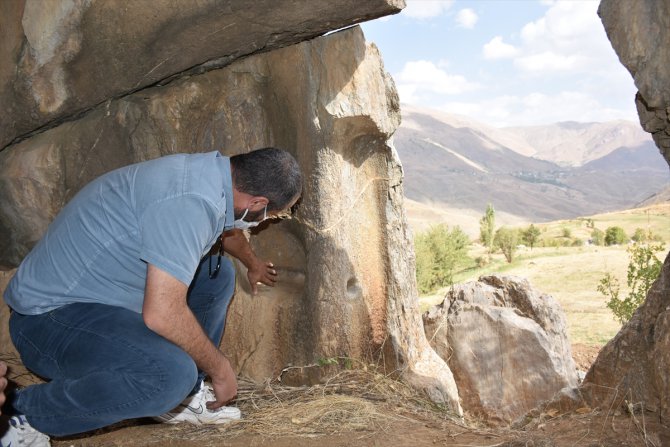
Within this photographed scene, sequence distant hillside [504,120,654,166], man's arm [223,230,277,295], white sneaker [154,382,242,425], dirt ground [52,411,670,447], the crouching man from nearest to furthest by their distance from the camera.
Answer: the crouching man, dirt ground [52,411,670,447], white sneaker [154,382,242,425], man's arm [223,230,277,295], distant hillside [504,120,654,166]

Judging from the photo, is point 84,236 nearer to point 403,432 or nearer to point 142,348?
point 142,348

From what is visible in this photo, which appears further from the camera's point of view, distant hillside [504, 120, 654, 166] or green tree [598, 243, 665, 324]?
distant hillside [504, 120, 654, 166]

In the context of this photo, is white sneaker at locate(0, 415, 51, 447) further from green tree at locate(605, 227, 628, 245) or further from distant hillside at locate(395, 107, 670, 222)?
distant hillside at locate(395, 107, 670, 222)

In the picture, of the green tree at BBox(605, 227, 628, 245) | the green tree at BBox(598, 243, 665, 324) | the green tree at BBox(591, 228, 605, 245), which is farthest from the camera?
the green tree at BBox(591, 228, 605, 245)

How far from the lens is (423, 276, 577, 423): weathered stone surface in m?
6.38

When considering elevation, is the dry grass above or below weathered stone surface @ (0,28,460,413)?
below

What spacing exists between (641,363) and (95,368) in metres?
2.80

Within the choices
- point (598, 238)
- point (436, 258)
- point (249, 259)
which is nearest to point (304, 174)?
point (249, 259)

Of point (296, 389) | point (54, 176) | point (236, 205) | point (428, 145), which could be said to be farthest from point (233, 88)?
point (428, 145)

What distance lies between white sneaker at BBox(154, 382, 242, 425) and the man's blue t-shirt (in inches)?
25.4

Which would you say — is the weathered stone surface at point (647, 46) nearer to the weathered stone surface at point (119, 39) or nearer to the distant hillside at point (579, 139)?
the weathered stone surface at point (119, 39)

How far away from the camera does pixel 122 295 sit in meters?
2.88

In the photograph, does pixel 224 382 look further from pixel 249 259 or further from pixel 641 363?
pixel 641 363

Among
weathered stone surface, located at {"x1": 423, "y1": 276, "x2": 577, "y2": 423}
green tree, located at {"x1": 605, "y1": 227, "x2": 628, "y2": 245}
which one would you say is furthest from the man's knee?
green tree, located at {"x1": 605, "y1": 227, "x2": 628, "y2": 245}
